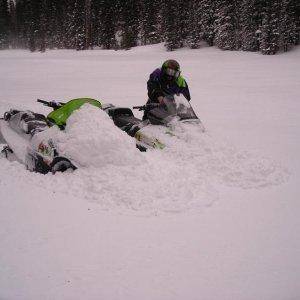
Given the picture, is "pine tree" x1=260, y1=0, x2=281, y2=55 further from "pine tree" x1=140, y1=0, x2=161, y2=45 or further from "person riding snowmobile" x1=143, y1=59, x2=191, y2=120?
"person riding snowmobile" x1=143, y1=59, x2=191, y2=120

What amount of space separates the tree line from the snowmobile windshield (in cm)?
2482

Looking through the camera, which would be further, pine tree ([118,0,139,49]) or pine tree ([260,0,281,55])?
pine tree ([118,0,139,49])

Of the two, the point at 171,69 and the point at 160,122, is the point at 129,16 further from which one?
the point at 160,122

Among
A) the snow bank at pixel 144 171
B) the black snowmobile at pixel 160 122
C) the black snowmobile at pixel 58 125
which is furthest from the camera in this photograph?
the black snowmobile at pixel 160 122

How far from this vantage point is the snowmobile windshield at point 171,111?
682 centimetres

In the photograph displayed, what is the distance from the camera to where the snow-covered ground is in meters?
3.09

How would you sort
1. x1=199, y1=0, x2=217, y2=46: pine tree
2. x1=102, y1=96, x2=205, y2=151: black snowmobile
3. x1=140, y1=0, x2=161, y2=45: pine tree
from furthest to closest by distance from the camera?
x1=140, y1=0, x2=161, y2=45: pine tree, x1=199, y1=0, x2=217, y2=46: pine tree, x1=102, y1=96, x2=205, y2=151: black snowmobile

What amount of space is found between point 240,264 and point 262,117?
742 cm

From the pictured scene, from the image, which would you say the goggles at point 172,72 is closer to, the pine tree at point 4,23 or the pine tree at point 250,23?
the pine tree at point 250,23

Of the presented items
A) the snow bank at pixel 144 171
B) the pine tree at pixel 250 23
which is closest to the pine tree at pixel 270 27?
the pine tree at pixel 250 23

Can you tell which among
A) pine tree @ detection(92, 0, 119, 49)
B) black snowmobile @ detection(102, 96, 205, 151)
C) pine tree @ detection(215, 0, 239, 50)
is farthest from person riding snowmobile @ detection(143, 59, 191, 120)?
pine tree @ detection(92, 0, 119, 49)

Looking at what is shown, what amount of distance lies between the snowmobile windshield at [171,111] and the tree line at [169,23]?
81.4ft

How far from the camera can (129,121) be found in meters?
7.51

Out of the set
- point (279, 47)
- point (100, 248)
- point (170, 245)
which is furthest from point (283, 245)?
point (279, 47)
